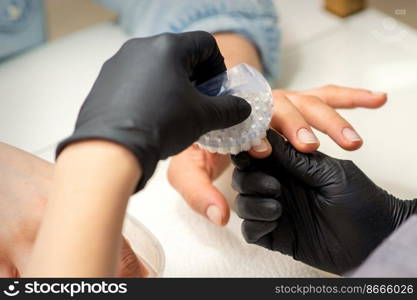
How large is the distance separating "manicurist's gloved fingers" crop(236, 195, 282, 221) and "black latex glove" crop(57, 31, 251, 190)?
0.10 meters

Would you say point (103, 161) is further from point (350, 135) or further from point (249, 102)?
point (350, 135)

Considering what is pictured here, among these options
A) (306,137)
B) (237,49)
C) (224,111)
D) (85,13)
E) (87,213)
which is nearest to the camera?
(87,213)

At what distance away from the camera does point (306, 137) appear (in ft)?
1.96

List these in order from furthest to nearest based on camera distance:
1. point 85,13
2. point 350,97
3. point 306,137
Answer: point 85,13 < point 350,97 < point 306,137

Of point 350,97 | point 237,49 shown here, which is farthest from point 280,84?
point 350,97

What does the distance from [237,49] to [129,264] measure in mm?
387

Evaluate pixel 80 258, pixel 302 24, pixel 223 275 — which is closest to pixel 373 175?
pixel 223 275

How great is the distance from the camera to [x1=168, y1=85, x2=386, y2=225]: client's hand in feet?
1.99

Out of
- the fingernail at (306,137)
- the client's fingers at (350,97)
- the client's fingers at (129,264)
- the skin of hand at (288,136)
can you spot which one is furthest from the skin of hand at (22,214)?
the client's fingers at (350,97)

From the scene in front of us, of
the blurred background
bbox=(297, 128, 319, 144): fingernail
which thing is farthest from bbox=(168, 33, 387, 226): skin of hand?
the blurred background

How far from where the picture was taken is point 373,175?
0.75 metres

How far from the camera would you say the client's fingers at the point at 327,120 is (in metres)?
0.64

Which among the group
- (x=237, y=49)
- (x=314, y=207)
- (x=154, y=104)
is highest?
(x=154, y=104)

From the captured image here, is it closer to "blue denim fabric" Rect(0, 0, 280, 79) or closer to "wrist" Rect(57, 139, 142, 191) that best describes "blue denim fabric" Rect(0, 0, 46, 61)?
"blue denim fabric" Rect(0, 0, 280, 79)
